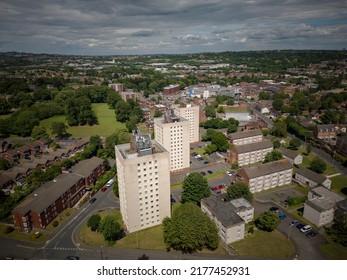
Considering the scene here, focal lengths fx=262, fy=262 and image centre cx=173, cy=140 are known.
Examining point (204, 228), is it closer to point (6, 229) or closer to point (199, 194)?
point (199, 194)

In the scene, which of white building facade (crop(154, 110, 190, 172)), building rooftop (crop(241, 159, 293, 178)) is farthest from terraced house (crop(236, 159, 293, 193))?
white building facade (crop(154, 110, 190, 172))

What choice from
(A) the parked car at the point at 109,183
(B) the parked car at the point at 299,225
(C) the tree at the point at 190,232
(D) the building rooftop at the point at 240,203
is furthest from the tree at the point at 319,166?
(A) the parked car at the point at 109,183

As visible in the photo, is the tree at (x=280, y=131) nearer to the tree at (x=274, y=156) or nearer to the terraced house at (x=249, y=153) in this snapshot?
the terraced house at (x=249, y=153)

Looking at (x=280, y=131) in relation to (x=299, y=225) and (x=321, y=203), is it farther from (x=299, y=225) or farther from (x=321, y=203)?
(x=299, y=225)

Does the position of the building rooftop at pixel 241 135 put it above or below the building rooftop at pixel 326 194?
above

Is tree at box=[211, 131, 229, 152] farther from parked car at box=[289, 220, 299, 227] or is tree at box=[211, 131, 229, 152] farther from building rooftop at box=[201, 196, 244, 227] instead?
parked car at box=[289, 220, 299, 227]

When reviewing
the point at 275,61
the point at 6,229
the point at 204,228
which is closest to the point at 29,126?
the point at 6,229
